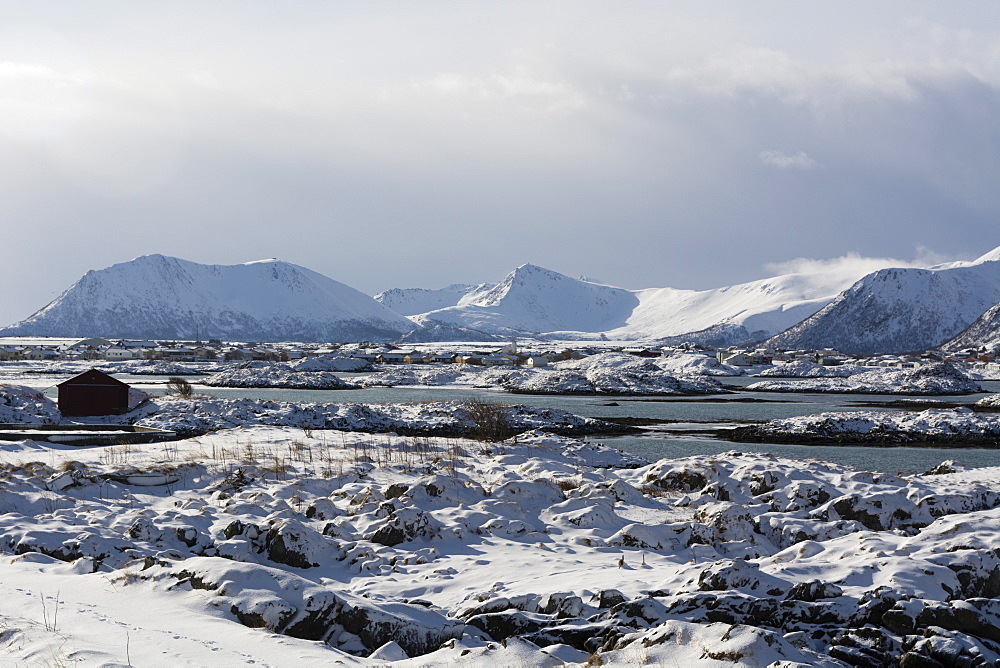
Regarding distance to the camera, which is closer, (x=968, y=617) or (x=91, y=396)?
(x=968, y=617)

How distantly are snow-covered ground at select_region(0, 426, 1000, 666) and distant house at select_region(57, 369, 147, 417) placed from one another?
22302 mm

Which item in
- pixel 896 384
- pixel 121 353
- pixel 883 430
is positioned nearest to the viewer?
pixel 883 430

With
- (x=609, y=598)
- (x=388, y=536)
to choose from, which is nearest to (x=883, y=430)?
(x=388, y=536)

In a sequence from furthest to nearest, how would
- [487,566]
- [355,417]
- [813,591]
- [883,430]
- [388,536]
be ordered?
[355,417] → [883,430] → [388,536] → [487,566] → [813,591]

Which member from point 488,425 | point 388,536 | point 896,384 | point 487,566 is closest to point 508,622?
point 487,566

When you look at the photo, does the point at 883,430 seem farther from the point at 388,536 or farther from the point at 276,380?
the point at 276,380

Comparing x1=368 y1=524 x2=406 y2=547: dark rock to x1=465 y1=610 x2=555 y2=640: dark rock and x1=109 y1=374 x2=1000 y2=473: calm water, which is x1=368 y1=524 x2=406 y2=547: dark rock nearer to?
x1=465 y1=610 x2=555 y2=640: dark rock

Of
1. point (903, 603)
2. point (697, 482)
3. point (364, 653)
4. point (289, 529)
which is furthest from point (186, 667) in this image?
point (697, 482)

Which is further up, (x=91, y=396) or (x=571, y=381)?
(x=91, y=396)

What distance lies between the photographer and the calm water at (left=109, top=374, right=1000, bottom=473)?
34.3 metres

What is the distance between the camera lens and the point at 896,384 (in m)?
91.6

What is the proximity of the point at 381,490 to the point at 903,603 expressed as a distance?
37.1 feet

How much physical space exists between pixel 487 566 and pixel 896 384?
9116 centimetres

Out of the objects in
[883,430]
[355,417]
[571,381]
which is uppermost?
[355,417]
